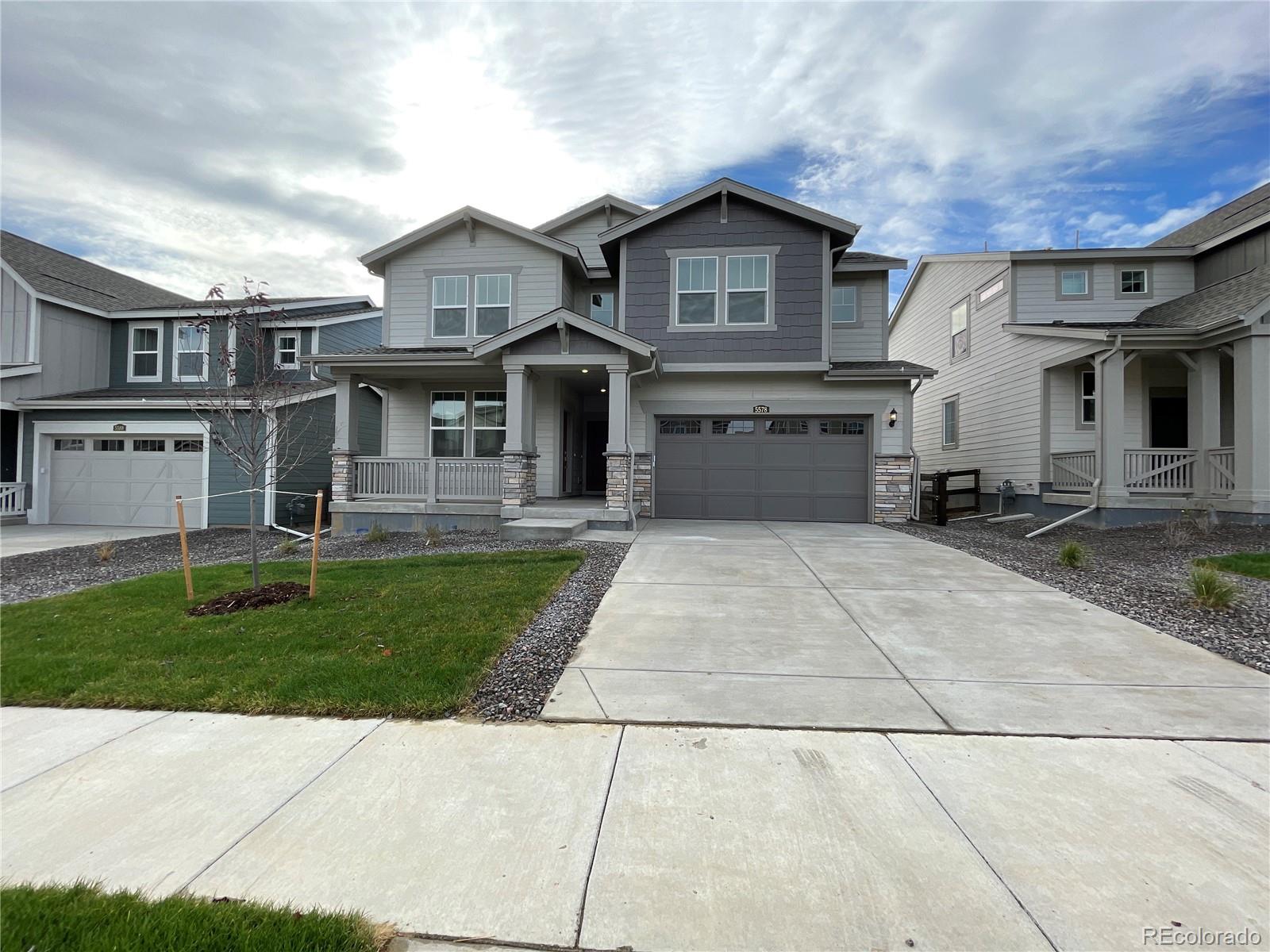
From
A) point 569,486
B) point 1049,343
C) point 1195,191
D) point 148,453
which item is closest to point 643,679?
point 569,486

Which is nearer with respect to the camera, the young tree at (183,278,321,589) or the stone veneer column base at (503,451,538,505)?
the young tree at (183,278,321,589)

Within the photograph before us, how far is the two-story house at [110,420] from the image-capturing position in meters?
14.0

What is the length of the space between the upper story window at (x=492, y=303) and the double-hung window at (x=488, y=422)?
1.38 meters

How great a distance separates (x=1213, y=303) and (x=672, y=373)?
11.2 metres

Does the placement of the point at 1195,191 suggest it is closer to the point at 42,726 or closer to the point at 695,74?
the point at 695,74

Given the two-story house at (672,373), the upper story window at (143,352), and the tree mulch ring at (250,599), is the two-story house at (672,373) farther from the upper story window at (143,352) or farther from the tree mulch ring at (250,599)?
the upper story window at (143,352)

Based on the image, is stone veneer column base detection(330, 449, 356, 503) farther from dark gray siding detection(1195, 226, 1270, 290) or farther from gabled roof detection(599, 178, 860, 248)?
dark gray siding detection(1195, 226, 1270, 290)

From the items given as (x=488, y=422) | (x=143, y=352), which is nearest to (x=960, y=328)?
(x=488, y=422)

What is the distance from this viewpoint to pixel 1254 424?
32.9 ft

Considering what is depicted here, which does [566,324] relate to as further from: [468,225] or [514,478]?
[468,225]

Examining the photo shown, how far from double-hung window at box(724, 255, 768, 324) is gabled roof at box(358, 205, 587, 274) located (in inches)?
139

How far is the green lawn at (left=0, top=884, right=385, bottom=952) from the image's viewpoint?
1767mm

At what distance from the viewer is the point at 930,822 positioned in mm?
2432

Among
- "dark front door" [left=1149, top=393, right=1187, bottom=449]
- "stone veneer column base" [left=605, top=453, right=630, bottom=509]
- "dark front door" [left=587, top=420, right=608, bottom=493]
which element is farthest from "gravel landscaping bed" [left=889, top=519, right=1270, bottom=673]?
"dark front door" [left=587, top=420, right=608, bottom=493]
